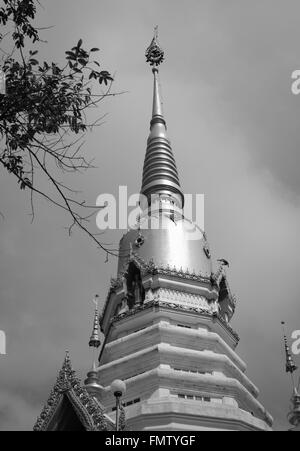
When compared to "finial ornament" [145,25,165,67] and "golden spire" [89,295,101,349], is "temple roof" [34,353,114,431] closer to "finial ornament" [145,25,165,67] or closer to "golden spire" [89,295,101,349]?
"golden spire" [89,295,101,349]

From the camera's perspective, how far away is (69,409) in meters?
14.4

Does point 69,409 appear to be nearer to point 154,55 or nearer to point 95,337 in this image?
point 95,337

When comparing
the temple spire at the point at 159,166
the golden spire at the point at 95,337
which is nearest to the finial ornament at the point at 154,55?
the temple spire at the point at 159,166

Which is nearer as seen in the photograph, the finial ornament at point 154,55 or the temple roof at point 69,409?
the temple roof at point 69,409

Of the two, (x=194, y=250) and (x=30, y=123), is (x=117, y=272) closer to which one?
(x=194, y=250)

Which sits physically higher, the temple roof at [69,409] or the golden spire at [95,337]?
the golden spire at [95,337]

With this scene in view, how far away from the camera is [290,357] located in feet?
71.0

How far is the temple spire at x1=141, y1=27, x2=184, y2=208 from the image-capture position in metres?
24.6

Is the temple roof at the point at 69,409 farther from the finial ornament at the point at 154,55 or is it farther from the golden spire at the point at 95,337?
the finial ornament at the point at 154,55

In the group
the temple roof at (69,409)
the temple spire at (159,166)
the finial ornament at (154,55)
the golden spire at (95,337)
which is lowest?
the temple roof at (69,409)

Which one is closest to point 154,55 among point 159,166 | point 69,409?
point 159,166

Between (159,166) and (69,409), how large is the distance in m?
13.3

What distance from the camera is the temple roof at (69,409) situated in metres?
13.6

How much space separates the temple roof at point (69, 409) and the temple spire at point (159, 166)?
11.1 meters
